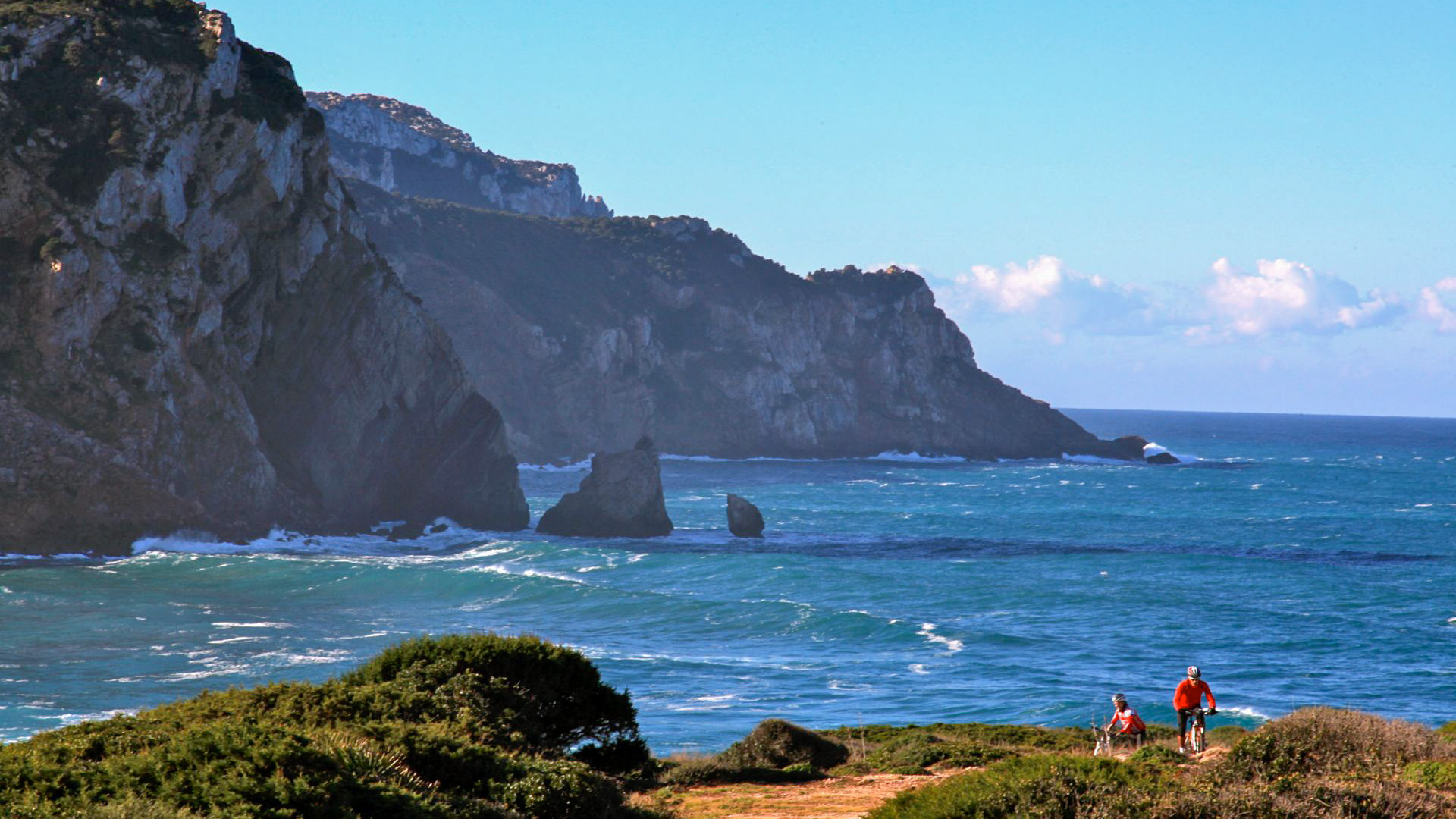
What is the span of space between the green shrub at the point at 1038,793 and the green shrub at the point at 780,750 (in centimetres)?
641

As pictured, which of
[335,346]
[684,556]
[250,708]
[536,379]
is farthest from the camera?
[536,379]

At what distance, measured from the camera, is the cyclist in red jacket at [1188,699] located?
707 inches

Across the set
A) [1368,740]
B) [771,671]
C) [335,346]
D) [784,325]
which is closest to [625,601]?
[771,671]

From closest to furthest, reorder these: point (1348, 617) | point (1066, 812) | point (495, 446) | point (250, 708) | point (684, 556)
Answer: point (1066, 812) < point (250, 708) < point (1348, 617) < point (684, 556) < point (495, 446)

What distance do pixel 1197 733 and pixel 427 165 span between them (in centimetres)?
17284

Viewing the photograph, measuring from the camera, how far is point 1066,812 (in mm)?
11055

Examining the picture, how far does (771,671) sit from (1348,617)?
23.9 metres

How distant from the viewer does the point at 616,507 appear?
71312 millimetres

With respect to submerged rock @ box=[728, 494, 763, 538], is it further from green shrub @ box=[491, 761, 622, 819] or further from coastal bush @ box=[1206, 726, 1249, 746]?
green shrub @ box=[491, 761, 622, 819]

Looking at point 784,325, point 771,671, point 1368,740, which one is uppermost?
point 784,325

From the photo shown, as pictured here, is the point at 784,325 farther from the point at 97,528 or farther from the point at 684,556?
the point at 97,528

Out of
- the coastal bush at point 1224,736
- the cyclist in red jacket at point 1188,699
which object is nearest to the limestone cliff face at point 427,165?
the coastal bush at point 1224,736

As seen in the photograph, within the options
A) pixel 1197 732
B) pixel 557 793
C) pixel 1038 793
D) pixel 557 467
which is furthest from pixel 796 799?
pixel 557 467

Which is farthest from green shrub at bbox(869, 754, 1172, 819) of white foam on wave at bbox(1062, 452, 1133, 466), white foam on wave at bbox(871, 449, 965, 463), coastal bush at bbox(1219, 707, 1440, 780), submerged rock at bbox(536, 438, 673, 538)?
white foam on wave at bbox(1062, 452, 1133, 466)
